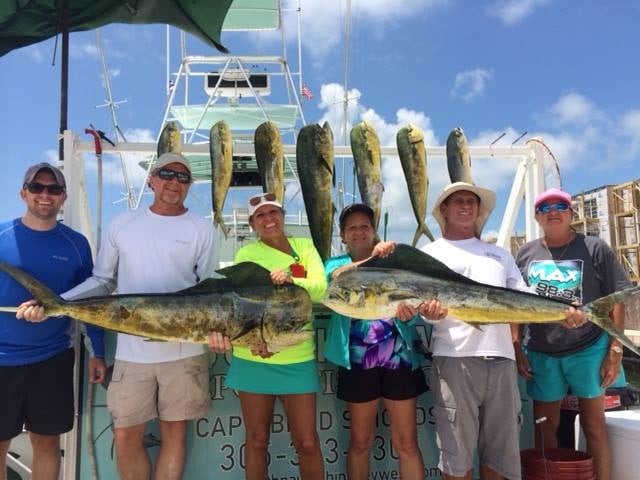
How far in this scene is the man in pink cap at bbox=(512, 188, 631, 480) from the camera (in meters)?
2.98

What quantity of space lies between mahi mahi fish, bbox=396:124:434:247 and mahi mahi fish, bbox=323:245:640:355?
3.74ft

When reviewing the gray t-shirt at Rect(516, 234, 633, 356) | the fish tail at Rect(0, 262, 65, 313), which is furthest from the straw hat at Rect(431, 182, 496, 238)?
the fish tail at Rect(0, 262, 65, 313)

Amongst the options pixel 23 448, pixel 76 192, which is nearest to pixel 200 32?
pixel 76 192

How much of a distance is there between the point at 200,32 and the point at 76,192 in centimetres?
140

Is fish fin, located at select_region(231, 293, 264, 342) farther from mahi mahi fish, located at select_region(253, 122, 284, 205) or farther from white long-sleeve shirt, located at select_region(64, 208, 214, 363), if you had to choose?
mahi mahi fish, located at select_region(253, 122, 284, 205)

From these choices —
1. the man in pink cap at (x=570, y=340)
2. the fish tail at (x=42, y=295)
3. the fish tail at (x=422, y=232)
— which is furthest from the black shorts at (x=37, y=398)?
the man in pink cap at (x=570, y=340)

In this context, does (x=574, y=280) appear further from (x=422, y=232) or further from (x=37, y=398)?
(x=37, y=398)

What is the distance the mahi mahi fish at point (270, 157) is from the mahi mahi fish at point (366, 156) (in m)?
0.50

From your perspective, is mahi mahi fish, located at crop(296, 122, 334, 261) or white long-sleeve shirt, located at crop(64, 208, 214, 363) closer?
white long-sleeve shirt, located at crop(64, 208, 214, 363)

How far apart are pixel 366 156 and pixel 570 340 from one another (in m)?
1.66

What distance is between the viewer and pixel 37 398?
8.78 ft

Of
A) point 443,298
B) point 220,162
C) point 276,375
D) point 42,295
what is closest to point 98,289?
point 42,295

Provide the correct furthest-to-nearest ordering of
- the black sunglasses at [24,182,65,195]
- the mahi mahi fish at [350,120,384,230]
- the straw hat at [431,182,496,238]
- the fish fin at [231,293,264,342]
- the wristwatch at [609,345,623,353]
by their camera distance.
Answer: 1. the mahi mahi fish at [350,120,384,230]
2. the wristwatch at [609,345,623,353]
3. the straw hat at [431,182,496,238]
4. the black sunglasses at [24,182,65,195]
5. the fish fin at [231,293,264,342]

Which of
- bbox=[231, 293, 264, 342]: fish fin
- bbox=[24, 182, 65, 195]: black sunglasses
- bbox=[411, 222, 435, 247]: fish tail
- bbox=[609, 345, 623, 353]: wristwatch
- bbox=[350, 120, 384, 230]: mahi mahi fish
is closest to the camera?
bbox=[231, 293, 264, 342]: fish fin
